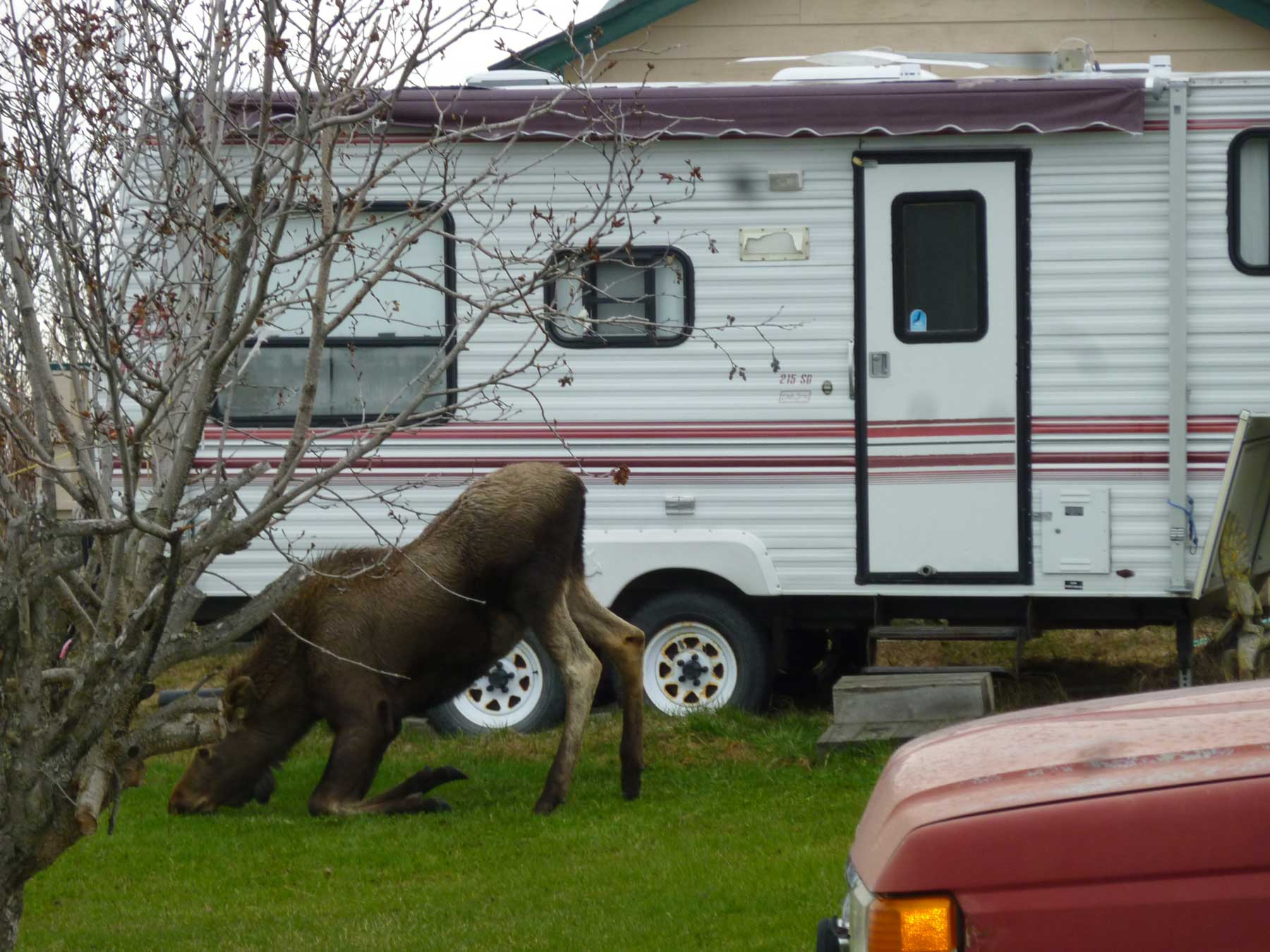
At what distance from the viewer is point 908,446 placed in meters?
8.36

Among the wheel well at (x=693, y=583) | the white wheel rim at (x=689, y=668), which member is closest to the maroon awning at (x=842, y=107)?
the wheel well at (x=693, y=583)

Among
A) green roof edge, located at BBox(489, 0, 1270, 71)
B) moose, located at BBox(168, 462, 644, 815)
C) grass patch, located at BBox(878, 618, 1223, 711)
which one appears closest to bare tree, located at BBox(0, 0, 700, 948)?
moose, located at BBox(168, 462, 644, 815)

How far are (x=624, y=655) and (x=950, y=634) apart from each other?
6.36 ft

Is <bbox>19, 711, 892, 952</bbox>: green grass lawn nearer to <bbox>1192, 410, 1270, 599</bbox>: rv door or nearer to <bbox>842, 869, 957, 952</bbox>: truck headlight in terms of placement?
<bbox>1192, 410, 1270, 599</bbox>: rv door

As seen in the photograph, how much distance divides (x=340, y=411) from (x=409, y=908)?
3.68 meters

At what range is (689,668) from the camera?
28.7 feet

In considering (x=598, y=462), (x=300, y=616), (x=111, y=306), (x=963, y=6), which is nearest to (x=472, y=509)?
(x=300, y=616)

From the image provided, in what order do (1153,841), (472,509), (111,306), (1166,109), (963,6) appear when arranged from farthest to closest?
(963,6), (1166,109), (472,509), (111,306), (1153,841)

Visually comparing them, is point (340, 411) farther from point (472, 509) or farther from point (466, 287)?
point (472, 509)

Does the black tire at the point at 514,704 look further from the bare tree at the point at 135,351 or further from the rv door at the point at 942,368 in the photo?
the bare tree at the point at 135,351

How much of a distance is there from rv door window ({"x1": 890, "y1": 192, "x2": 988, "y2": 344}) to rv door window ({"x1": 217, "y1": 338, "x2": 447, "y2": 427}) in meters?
2.42

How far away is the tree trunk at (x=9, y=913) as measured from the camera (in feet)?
13.5

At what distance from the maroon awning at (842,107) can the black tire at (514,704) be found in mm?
2770

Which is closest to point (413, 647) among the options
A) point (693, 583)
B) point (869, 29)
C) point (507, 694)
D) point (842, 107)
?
point (507, 694)
